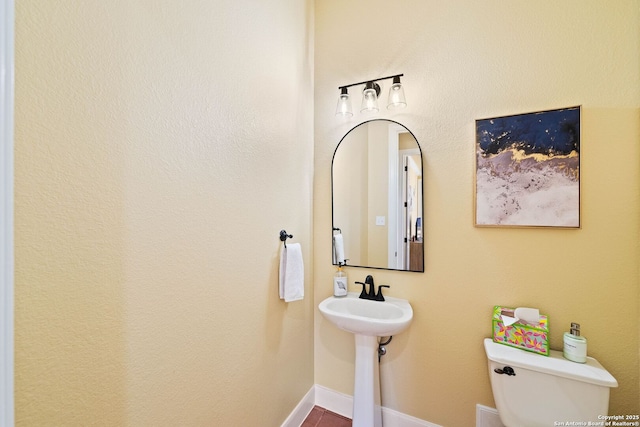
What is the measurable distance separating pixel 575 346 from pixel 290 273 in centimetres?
136

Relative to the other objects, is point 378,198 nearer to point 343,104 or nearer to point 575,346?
point 343,104

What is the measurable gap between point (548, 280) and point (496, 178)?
56 cm

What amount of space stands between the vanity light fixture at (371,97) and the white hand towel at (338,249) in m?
0.84

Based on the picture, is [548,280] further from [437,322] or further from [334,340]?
[334,340]

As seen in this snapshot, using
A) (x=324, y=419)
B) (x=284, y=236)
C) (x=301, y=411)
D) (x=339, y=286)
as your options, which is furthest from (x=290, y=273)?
(x=324, y=419)

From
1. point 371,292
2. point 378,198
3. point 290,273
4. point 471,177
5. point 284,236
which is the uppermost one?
point 471,177

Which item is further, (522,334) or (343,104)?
(343,104)

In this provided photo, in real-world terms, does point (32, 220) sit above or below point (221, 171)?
below

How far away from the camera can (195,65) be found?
3.20 feet


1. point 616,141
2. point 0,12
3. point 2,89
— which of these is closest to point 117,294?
point 2,89

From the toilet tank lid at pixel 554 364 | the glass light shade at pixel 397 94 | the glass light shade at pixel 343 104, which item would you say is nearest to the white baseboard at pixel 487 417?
the toilet tank lid at pixel 554 364

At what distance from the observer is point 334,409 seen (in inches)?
69.5

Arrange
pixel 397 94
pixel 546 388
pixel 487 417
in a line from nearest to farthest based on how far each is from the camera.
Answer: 1. pixel 546 388
2. pixel 487 417
3. pixel 397 94

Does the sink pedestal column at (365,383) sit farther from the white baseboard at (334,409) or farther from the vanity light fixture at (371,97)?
the vanity light fixture at (371,97)
